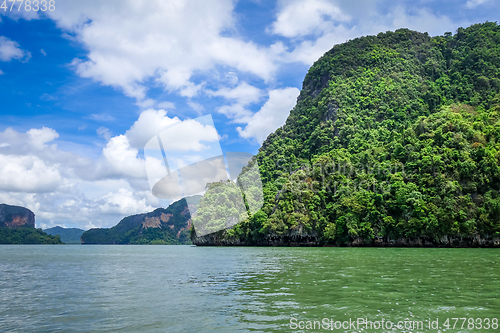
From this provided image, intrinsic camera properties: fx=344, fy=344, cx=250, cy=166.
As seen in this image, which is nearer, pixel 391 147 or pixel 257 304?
pixel 257 304

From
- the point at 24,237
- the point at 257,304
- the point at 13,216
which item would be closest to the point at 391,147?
the point at 257,304

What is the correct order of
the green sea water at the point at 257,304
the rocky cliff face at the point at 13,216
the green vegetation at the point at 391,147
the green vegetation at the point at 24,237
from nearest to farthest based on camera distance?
the green sea water at the point at 257,304
the green vegetation at the point at 391,147
the green vegetation at the point at 24,237
the rocky cliff face at the point at 13,216

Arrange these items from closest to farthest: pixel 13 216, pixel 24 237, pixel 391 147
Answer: pixel 391 147 < pixel 24 237 < pixel 13 216

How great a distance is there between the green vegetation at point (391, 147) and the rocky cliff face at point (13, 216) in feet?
504

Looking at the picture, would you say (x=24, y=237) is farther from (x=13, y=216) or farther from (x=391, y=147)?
(x=391, y=147)

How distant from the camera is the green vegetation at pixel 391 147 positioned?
58.8 metres

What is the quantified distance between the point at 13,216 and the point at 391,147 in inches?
8014

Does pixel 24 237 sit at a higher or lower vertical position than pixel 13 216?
lower

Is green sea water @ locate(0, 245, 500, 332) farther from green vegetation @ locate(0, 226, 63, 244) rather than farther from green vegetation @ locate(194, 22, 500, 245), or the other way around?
green vegetation @ locate(0, 226, 63, 244)

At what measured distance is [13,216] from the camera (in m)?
193

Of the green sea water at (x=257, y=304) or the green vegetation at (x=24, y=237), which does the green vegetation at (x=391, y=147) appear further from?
the green vegetation at (x=24, y=237)

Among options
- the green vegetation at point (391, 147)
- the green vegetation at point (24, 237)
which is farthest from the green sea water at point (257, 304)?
the green vegetation at point (24, 237)

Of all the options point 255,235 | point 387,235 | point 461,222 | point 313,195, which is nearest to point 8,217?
point 255,235

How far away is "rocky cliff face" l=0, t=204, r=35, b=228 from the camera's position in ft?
626
